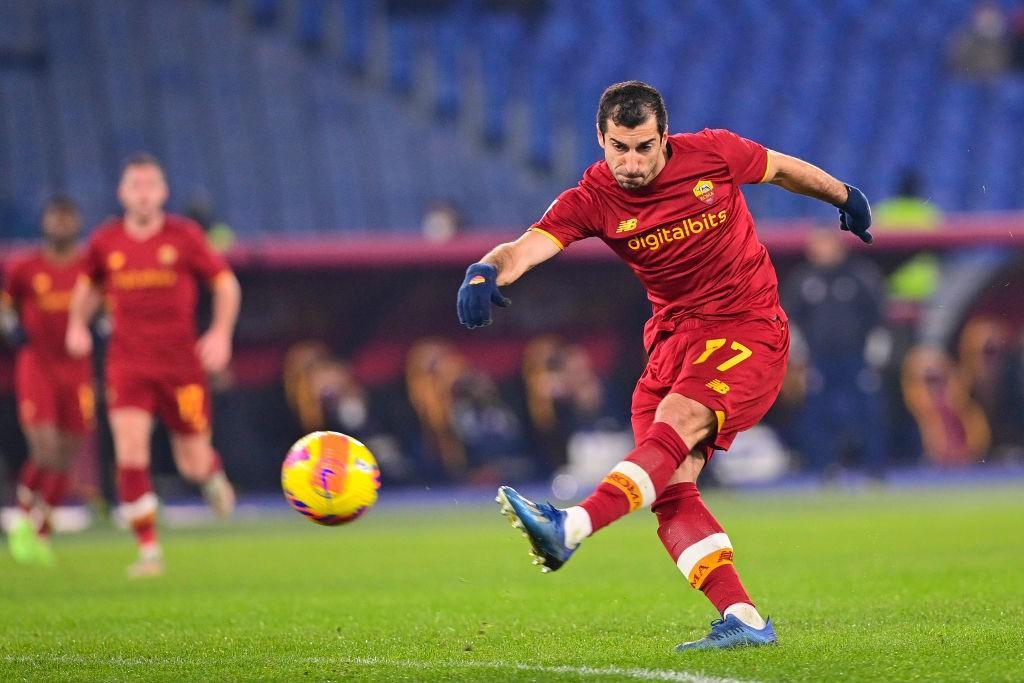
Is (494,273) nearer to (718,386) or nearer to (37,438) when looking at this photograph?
(718,386)

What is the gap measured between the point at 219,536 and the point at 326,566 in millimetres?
3057

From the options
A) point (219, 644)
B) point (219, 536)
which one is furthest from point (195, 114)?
point (219, 644)

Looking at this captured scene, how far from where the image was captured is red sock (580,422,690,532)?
15.8 feet

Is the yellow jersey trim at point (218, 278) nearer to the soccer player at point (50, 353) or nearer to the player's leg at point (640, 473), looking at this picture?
the soccer player at point (50, 353)

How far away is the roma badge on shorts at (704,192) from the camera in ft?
17.6

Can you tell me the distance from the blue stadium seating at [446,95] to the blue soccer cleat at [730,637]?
549 inches

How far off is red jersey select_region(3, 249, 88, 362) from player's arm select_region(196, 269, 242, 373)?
2.20 metres

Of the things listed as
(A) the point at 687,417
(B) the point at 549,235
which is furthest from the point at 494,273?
(A) the point at 687,417

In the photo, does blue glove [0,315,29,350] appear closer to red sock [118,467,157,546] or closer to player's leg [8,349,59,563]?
player's leg [8,349,59,563]

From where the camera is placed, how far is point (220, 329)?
9.45 metres

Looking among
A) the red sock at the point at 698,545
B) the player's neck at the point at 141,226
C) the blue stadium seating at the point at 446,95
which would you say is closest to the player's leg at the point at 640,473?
the red sock at the point at 698,545

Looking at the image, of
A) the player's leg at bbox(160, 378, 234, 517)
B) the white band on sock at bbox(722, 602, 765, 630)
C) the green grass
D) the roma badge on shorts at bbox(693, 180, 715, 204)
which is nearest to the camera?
the green grass

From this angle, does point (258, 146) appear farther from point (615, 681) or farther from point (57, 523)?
point (615, 681)

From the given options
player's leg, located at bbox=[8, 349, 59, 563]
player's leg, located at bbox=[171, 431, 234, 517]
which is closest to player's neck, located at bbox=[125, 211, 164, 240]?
player's leg, located at bbox=[171, 431, 234, 517]
